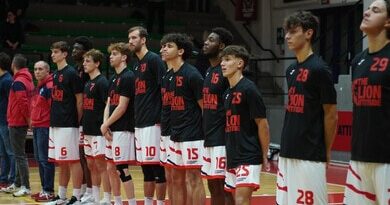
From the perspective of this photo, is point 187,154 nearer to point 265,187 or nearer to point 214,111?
point 214,111

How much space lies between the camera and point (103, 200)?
32.2 ft

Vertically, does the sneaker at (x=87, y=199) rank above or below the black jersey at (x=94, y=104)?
below

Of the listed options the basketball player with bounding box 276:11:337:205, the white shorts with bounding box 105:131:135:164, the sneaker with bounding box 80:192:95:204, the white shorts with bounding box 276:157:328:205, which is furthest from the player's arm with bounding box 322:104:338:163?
the sneaker with bounding box 80:192:95:204

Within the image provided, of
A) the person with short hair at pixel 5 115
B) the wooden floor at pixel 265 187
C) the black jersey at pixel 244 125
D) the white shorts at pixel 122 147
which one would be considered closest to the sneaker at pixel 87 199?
the wooden floor at pixel 265 187

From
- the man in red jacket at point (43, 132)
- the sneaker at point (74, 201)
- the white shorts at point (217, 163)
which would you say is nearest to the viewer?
the white shorts at point (217, 163)

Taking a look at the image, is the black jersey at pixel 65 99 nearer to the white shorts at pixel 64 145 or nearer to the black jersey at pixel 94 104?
the white shorts at pixel 64 145

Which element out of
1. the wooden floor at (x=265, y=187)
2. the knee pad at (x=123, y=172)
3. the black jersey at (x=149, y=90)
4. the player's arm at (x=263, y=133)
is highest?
the black jersey at (x=149, y=90)

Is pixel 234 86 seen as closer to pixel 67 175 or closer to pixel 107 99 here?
pixel 107 99

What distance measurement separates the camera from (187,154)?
26.2ft

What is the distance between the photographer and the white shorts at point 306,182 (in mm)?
5840

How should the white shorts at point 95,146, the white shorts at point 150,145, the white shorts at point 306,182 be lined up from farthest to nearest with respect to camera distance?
the white shorts at point 95,146
the white shorts at point 150,145
the white shorts at point 306,182

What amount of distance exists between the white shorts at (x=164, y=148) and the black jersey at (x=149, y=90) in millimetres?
373

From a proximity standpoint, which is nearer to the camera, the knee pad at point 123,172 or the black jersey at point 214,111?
the black jersey at point 214,111

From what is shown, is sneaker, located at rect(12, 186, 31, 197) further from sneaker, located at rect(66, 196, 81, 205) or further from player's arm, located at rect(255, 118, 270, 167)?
player's arm, located at rect(255, 118, 270, 167)
